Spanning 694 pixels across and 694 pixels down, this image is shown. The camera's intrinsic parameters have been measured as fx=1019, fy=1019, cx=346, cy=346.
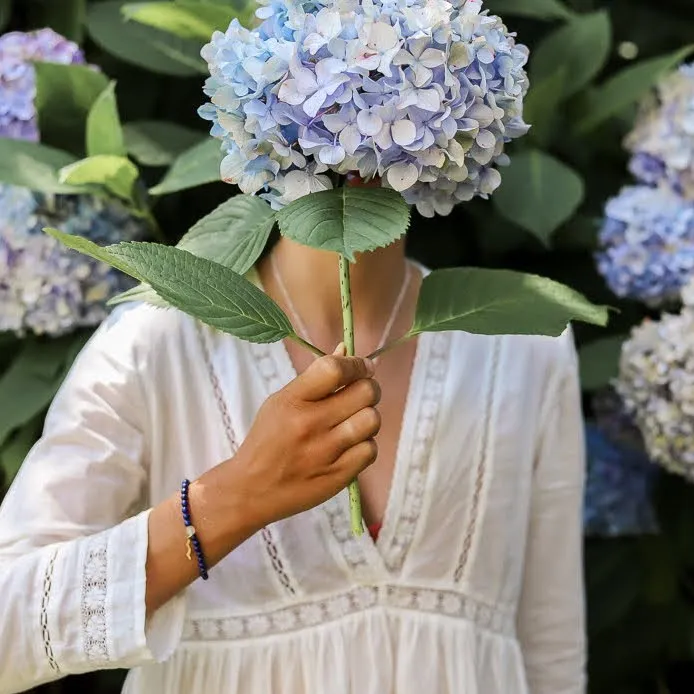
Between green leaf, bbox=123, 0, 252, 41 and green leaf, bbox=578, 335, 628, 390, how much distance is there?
1.74 ft

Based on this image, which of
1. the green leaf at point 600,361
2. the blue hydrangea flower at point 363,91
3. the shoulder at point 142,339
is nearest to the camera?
the blue hydrangea flower at point 363,91

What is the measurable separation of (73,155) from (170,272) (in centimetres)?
50

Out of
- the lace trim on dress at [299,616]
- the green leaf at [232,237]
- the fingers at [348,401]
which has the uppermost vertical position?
the green leaf at [232,237]

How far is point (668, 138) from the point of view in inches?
44.7

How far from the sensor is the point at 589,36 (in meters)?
1.15

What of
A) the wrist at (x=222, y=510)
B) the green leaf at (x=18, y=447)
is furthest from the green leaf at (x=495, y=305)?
the green leaf at (x=18, y=447)

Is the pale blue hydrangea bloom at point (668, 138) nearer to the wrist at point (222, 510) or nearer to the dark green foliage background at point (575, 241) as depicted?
the dark green foliage background at point (575, 241)

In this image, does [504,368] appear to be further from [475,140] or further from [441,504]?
[475,140]

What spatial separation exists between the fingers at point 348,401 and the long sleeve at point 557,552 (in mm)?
313

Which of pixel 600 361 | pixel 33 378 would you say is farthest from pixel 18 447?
pixel 600 361

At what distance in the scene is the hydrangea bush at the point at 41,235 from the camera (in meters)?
0.96

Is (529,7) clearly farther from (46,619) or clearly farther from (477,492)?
(46,619)

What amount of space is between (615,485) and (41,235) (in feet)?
2.37

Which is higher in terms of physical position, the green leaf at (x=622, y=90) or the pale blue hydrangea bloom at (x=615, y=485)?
the green leaf at (x=622, y=90)
